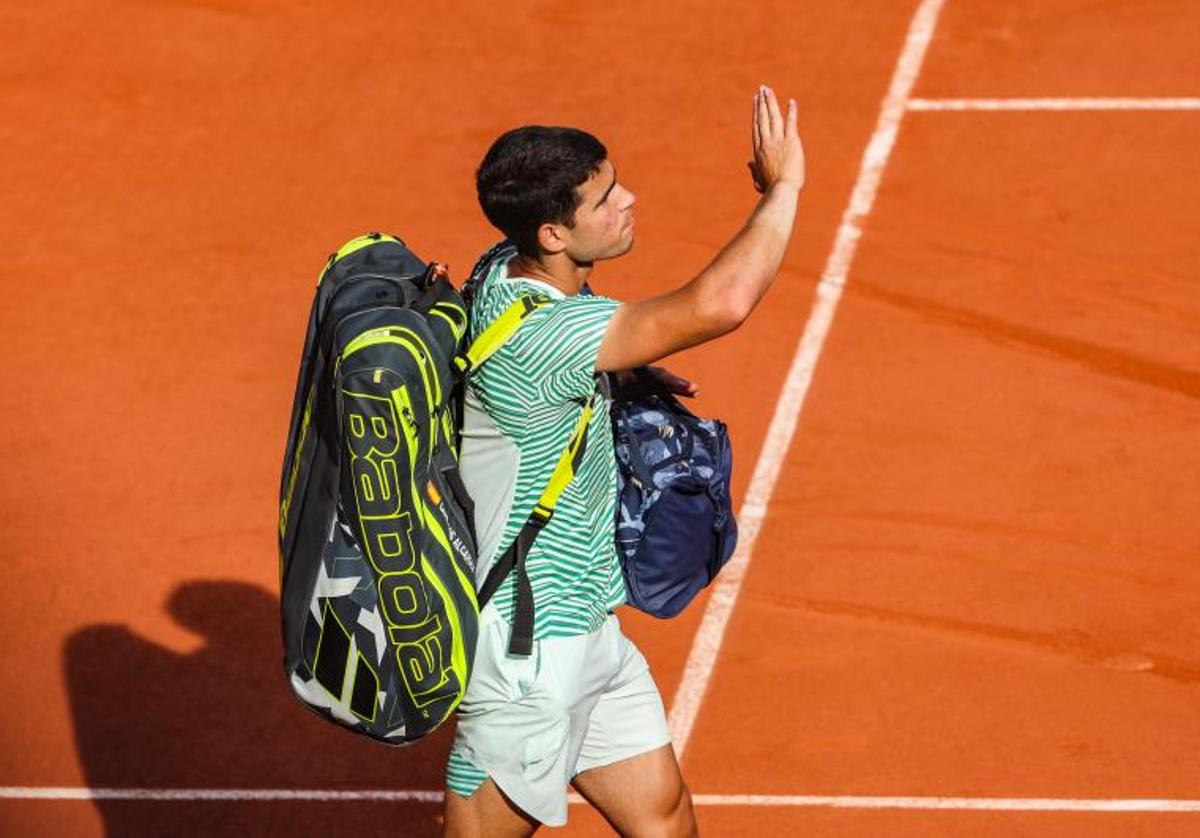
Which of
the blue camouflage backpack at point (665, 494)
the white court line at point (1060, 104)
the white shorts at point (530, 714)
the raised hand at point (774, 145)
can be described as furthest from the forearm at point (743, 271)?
the white court line at point (1060, 104)

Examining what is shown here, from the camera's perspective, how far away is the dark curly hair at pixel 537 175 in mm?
4621

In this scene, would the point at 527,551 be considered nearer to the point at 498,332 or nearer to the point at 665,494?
the point at 665,494

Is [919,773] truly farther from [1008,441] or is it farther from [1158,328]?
[1158,328]

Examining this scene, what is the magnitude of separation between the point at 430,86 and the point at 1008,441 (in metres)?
4.49

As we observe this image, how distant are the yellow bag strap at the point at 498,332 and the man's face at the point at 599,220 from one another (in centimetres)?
21

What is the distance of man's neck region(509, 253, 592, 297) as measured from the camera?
4.71 metres

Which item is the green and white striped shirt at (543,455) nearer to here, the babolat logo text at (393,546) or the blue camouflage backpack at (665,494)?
the blue camouflage backpack at (665,494)

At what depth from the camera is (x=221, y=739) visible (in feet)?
23.2

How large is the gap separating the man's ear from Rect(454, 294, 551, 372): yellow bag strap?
0.58 feet

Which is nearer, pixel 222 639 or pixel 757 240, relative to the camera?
pixel 757 240

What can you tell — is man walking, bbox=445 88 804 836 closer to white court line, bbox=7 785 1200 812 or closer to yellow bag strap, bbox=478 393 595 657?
yellow bag strap, bbox=478 393 595 657

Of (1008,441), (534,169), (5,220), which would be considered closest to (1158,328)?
(1008,441)

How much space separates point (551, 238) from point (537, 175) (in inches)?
6.0

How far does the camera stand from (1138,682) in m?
7.05
